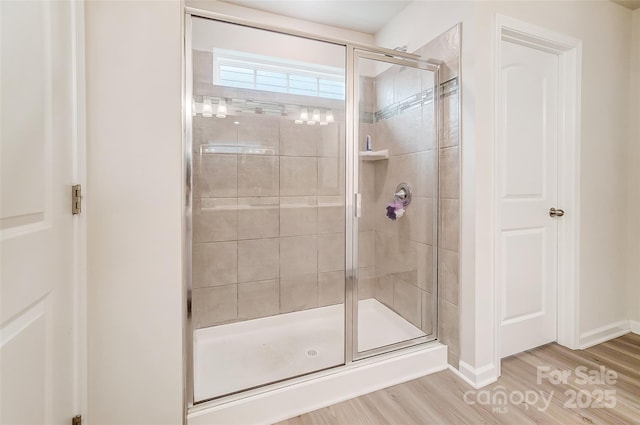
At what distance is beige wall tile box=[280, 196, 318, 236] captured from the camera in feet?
7.55

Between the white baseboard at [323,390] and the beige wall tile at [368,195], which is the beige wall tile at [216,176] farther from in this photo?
the white baseboard at [323,390]

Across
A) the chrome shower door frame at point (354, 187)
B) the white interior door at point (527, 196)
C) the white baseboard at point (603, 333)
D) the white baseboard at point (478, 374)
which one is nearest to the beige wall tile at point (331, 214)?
the chrome shower door frame at point (354, 187)

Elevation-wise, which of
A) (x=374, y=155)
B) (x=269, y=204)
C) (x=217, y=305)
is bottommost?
(x=217, y=305)

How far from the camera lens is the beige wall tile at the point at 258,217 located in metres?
2.21

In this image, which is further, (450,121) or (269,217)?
(269,217)

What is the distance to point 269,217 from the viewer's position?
2285mm

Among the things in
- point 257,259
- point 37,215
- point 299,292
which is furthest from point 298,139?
point 37,215

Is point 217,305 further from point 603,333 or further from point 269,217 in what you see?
point 603,333

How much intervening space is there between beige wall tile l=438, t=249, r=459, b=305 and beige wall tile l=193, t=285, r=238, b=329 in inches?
60.0

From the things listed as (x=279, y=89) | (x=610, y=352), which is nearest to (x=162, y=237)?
(x=279, y=89)

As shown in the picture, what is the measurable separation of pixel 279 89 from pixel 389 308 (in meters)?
1.91

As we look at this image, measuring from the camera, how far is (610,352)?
81.0 inches

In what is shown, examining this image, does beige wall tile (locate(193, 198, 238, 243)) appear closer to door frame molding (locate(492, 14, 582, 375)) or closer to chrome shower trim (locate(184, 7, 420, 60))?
chrome shower trim (locate(184, 7, 420, 60))

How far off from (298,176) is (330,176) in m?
0.30
